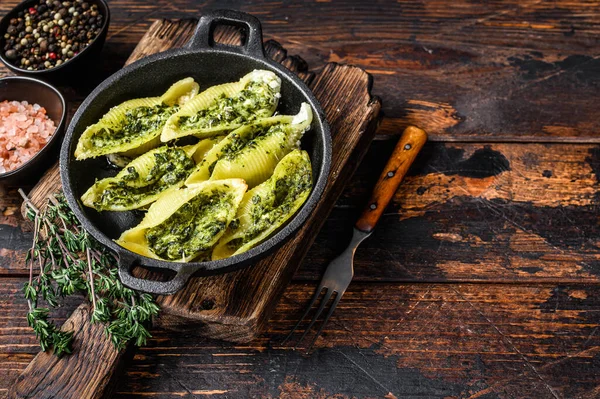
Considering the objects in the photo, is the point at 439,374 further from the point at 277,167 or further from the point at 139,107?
the point at 139,107

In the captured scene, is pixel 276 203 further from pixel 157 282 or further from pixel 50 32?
pixel 50 32

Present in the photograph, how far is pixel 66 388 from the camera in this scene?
6.29 ft

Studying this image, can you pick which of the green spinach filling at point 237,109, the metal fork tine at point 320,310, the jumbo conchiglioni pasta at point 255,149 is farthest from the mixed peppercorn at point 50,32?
the metal fork tine at point 320,310

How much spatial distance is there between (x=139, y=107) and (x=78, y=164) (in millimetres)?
270

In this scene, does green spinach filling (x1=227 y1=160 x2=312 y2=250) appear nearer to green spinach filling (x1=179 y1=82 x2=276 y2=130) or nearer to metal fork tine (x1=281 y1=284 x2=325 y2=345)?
green spinach filling (x1=179 y1=82 x2=276 y2=130)

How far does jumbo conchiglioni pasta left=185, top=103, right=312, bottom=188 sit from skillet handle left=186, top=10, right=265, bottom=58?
0.25 m

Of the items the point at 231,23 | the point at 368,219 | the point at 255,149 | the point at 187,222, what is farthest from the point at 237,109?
the point at 368,219

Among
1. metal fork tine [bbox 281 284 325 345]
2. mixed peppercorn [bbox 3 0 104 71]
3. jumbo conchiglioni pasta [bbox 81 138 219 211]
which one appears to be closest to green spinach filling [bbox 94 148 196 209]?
jumbo conchiglioni pasta [bbox 81 138 219 211]

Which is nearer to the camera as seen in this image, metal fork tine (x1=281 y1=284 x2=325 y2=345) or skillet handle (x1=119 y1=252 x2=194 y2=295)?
skillet handle (x1=119 y1=252 x2=194 y2=295)

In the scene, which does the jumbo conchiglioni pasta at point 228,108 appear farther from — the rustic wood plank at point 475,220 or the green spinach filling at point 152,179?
the rustic wood plank at point 475,220

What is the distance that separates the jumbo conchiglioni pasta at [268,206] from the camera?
1.87 m

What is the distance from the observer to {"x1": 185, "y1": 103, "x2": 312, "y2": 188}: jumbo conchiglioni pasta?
195 centimetres

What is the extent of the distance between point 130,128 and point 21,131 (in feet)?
1.64

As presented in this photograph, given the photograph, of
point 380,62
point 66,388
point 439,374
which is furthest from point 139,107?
point 439,374
